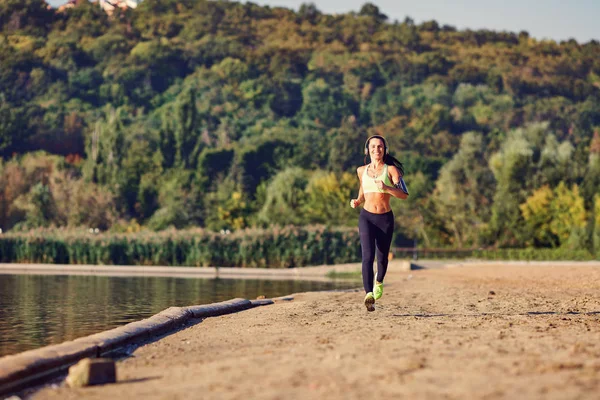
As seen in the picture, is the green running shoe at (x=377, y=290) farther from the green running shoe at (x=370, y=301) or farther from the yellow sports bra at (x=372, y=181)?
the yellow sports bra at (x=372, y=181)

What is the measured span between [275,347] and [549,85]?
388ft

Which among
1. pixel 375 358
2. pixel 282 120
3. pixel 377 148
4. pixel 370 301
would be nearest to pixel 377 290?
pixel 370 301

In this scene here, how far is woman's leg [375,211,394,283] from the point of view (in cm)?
1111

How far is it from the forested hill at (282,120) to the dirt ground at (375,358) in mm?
30276

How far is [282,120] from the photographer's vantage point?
109875mm

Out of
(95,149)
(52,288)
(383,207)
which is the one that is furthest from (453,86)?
(383,207)

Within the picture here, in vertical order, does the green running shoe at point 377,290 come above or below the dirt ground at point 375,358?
above

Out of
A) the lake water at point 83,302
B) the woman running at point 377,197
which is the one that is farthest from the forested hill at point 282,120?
the woman running at point 377,197

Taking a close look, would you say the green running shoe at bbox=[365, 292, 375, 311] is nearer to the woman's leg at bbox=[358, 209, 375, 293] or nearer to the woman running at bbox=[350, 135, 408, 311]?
the woman running at bbox=[350, 135, 408, 311]

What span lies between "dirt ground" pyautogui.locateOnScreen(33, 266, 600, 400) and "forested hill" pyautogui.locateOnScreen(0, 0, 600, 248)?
3028 centimetres

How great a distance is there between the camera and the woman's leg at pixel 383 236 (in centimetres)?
1111

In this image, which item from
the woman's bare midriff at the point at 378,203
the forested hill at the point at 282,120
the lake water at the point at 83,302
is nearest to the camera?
the woman's bare midriff at the point at 378,203

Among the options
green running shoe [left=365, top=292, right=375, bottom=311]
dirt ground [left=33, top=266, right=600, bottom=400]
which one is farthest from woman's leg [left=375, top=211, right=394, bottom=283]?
dirt ground [left=33, top=266, right=600, bottom=400]

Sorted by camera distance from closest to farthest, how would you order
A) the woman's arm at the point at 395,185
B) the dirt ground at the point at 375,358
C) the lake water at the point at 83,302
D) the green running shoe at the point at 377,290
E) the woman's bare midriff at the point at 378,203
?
the dirt ground at the point at 375,358
the woman's arm at the point at 395,185
the woman's bare midriff at the point at 378,203
the green running shoe at the point at 377,290
the lake water at the point at 83,302
